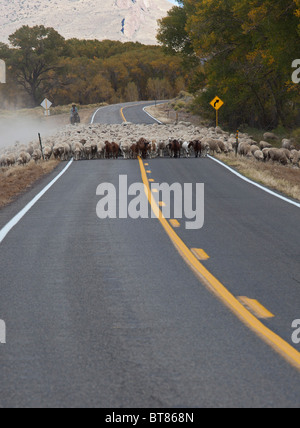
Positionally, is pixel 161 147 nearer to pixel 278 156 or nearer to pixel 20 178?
pixel 278 156

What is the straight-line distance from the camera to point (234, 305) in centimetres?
658

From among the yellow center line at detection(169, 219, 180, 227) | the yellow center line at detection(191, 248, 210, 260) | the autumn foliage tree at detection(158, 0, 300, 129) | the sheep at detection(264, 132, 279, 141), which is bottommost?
the yellow center line at detection(169, 219, 180, 227)

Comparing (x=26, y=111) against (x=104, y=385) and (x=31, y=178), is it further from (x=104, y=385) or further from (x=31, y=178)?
(x=104, y=385)

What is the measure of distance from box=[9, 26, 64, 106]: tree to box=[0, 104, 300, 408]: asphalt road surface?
8145 centimetres

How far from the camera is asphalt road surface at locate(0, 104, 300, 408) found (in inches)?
175

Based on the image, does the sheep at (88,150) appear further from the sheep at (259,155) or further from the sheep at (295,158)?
the sheep at (295,158)

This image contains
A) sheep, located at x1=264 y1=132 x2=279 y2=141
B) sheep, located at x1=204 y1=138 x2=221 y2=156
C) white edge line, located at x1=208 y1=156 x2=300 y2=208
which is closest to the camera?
white edge line, located at x1=208 y1=156 x2=300 y2=208

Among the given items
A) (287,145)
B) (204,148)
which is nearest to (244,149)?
(204,148)

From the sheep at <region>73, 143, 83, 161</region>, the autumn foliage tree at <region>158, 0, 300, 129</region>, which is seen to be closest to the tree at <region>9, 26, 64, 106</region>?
the autumn foliage tree at <region>158, 0, 300, 129</region>

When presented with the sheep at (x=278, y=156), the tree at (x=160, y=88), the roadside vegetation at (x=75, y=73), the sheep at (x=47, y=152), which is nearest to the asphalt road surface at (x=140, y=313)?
the sheep at (x=278, y=156)

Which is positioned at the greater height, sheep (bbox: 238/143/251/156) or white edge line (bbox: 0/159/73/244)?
sheep (bbox: 238/143/251/156)

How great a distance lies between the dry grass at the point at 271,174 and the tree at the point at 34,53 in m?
68.5

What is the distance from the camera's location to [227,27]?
39938 mm

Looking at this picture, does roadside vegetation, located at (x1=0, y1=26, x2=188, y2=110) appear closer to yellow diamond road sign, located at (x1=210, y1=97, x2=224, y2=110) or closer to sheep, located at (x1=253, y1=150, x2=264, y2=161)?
yellow diamond road sign, located at (x1=210, y1=97, x2=224, y2=110)
